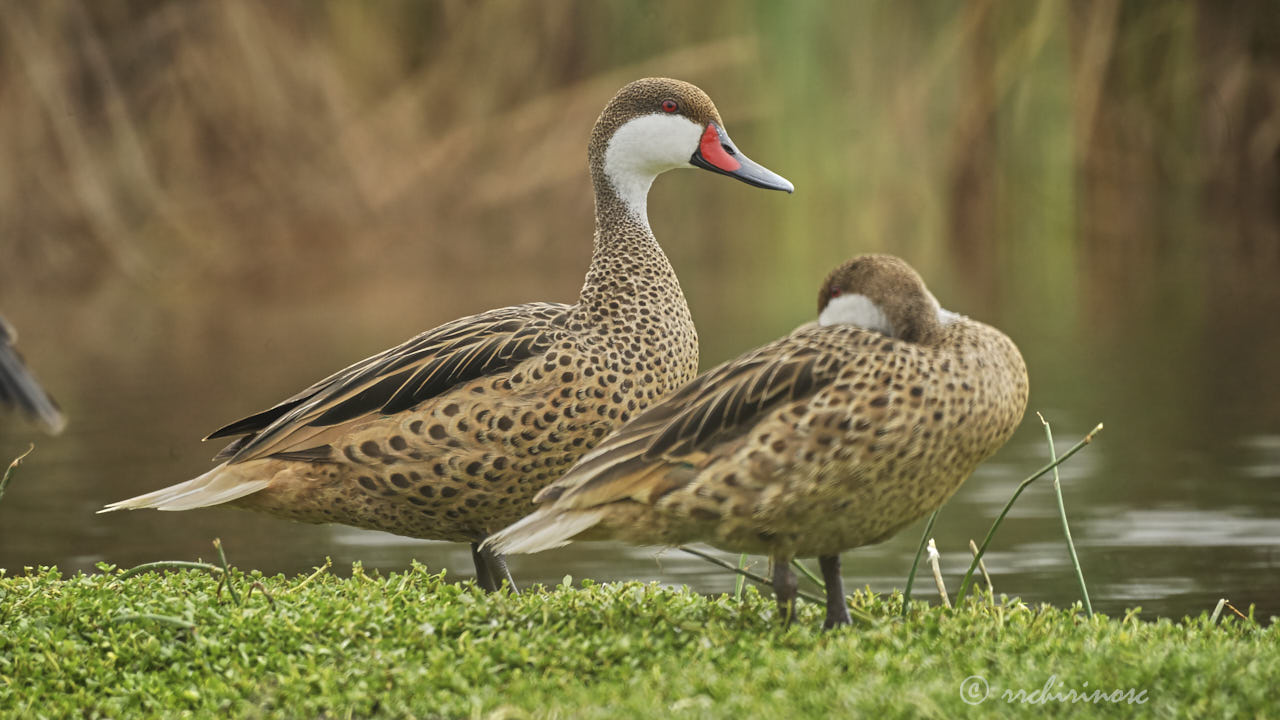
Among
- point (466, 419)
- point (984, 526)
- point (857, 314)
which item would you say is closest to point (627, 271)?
point (466, 419)

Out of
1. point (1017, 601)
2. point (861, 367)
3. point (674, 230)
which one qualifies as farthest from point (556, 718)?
point (674, 230)

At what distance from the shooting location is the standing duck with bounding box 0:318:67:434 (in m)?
3.58

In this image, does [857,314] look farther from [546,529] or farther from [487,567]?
[487,567]

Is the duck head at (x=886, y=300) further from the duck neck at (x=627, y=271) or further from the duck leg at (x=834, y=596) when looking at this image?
the duck neck at (x=627, y=271)

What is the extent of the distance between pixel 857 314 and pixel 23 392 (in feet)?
7.13

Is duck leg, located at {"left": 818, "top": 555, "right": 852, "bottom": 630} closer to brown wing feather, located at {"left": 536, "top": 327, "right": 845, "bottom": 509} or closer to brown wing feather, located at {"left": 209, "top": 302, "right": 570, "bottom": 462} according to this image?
brown wing feather, located at {"left": 536, "top": 327, "right": 845, "bottom": 509}

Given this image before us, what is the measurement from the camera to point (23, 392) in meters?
3.61

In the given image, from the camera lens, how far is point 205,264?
2061cm

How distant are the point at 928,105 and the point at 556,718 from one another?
55.2ft

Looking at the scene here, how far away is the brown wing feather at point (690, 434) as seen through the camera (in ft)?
14.5
